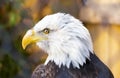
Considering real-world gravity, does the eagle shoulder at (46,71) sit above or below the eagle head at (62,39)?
below

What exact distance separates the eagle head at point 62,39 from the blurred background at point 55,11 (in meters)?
0.92

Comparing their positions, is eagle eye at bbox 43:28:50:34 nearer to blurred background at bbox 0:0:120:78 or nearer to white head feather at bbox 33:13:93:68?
white head feather at bbox 33:13:93:68

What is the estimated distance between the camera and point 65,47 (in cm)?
282

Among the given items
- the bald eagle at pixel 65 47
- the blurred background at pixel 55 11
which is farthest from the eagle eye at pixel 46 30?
the blurred background at pixel 55 11

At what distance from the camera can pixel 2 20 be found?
3.91m

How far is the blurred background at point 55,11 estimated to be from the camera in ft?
12.5

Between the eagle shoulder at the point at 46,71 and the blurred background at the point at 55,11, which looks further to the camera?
the blurred background at the point at 55,11

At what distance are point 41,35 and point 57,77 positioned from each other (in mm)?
189

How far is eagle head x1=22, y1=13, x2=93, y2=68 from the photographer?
9.13ft

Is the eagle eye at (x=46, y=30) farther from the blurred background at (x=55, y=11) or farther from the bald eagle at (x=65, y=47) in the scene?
the blurred background at (x=55, y=11)

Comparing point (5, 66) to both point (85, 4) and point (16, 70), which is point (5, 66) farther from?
point (85, 4)

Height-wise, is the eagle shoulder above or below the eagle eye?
below

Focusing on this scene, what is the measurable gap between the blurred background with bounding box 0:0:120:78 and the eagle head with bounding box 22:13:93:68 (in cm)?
92

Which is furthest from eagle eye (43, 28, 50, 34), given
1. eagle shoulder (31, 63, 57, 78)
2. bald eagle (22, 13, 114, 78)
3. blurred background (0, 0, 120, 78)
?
blurred background (0, 0, 120, 78)
